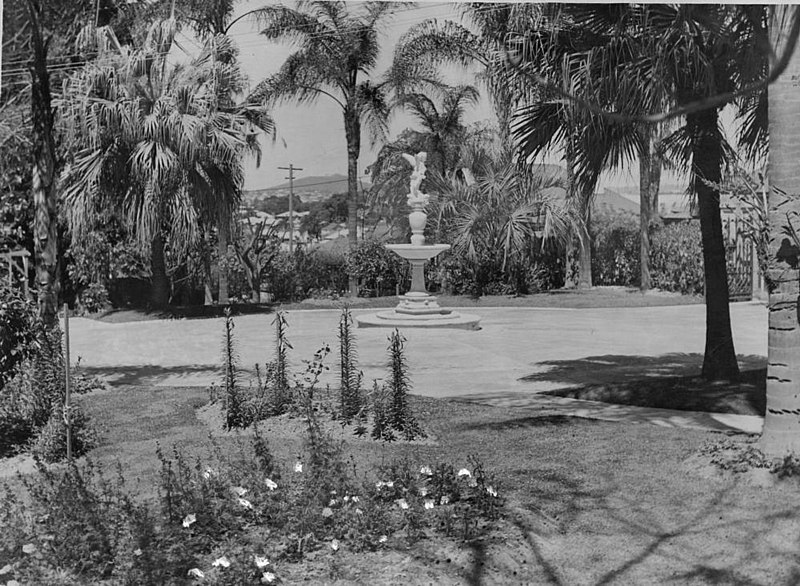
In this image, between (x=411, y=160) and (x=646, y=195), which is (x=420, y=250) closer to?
(x=411, y=160)

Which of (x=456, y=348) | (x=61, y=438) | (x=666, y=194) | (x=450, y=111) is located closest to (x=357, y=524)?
(x=456, y=348)

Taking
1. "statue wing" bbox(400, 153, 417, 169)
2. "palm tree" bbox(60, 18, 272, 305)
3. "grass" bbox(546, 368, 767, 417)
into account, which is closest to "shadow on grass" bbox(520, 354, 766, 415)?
"grass" bbox(546, 368, 767, 417)

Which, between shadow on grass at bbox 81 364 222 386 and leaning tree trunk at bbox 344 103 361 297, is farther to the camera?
shadow on grass at bbox 81 364 222 386

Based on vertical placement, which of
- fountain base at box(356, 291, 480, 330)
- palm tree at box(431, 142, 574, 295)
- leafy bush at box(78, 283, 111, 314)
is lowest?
fountain base at box(356, 291, 480, 330)

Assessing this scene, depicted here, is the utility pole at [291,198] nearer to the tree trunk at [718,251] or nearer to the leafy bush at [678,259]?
the leafy bush at [678,259]

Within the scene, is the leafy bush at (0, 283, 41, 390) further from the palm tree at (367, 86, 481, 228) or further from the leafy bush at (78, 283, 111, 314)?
the palm tree at (367, 86, 481, 228)

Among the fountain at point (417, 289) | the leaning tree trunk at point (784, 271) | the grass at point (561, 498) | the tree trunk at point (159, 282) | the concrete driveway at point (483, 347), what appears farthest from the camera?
the tree trunk at point (159, 282)

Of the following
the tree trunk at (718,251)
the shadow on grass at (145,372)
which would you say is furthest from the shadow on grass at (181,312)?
the tree trunk at (718,251)
